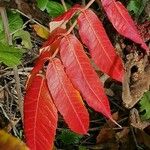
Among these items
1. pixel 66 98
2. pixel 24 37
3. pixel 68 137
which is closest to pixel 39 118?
pixel 66 98

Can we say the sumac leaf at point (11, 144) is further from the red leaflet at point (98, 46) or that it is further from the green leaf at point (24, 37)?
the green leaf at point (24, 37)

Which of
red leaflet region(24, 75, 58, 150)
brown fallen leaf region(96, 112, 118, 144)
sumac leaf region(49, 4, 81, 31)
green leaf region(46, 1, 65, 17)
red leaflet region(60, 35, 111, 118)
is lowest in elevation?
brown fallen leaf region(96, 112, 118, 144)

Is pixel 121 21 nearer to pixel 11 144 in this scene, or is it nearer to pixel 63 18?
pixel 63 18

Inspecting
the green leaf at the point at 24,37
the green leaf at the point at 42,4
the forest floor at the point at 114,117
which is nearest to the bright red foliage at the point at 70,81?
the forest floor at the point at 114,117

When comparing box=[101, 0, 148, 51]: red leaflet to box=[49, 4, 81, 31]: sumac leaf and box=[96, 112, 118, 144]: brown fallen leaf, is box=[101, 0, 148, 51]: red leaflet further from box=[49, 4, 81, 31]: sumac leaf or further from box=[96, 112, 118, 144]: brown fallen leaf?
box=[96, 112, 118, 144]: brown fallen leaf

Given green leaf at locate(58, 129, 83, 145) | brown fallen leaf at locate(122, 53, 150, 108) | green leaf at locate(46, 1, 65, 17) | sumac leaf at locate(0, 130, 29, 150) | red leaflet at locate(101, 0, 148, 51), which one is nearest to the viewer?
sumac leaf at locate(0, 130, 29, 150)

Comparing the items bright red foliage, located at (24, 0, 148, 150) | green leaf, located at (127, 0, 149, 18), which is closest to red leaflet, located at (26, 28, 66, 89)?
bright red foliage, located at (24, 0, 148, 150)
